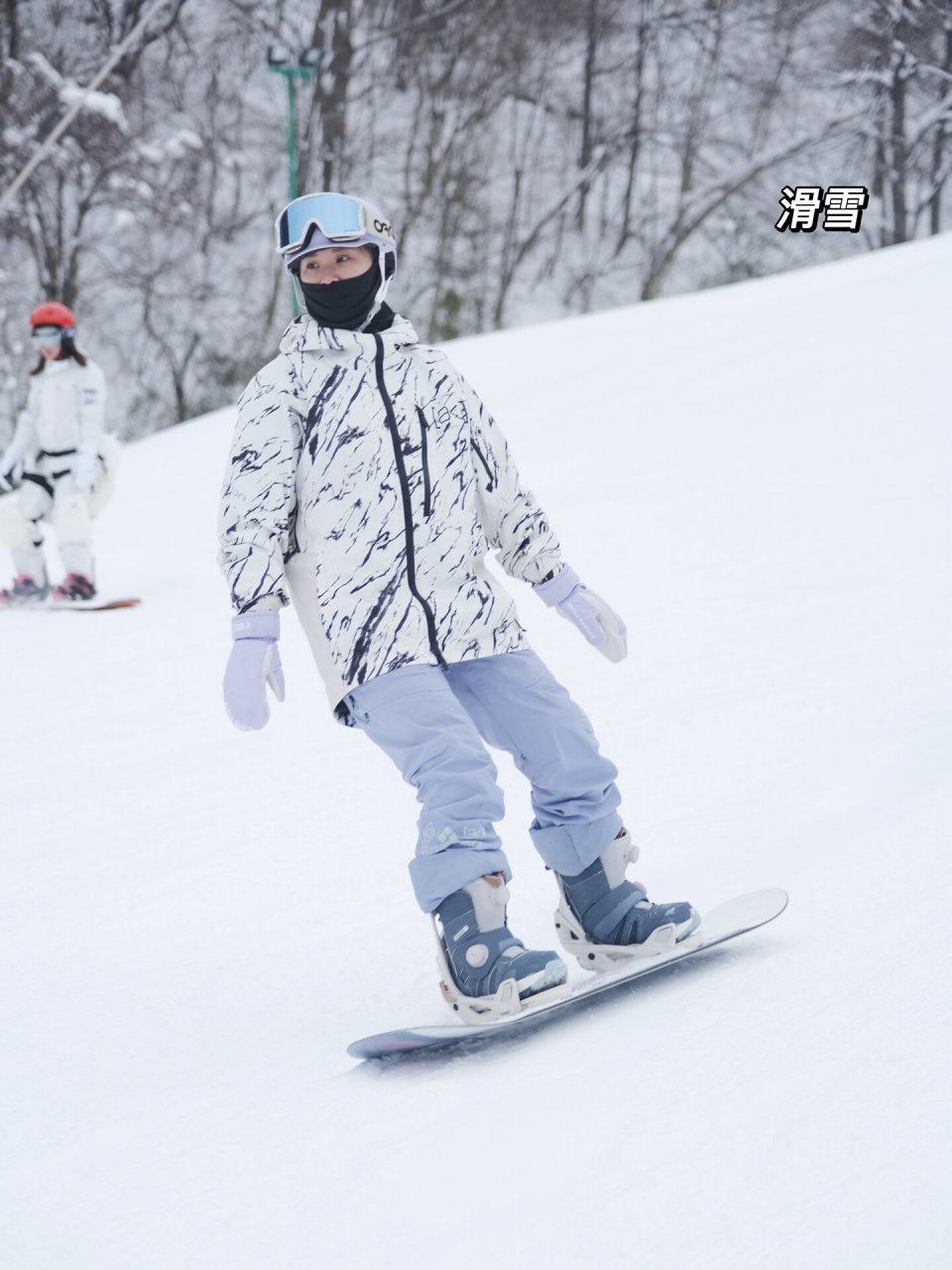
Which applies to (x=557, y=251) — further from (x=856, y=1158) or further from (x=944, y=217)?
(x=856, y=1158)

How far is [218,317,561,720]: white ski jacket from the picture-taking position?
230 centimetres

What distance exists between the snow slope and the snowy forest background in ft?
45.2

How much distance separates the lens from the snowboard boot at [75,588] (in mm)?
7047

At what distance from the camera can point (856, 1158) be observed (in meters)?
1.56

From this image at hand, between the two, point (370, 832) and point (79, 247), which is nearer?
point (370, 832)

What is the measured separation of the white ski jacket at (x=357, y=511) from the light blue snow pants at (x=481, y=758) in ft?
0.17

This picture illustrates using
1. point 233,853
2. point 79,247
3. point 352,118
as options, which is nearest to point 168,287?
point 79,247

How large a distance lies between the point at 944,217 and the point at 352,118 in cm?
995

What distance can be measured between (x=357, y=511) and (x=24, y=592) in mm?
5253

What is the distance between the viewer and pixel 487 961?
2213 mm

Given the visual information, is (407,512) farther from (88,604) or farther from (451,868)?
(88,604)

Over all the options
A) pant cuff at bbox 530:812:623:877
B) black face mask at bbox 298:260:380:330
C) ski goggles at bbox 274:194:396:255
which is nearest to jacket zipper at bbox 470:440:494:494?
black face mask at bbox 298:260:380:330

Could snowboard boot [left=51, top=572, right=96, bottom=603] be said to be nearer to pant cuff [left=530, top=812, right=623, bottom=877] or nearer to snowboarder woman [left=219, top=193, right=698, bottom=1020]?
snowboarder woman [left=219, top=193, right=698, bottom=1020]

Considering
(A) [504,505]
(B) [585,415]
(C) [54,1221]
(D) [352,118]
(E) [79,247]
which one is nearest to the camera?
(C) [54,1221]
